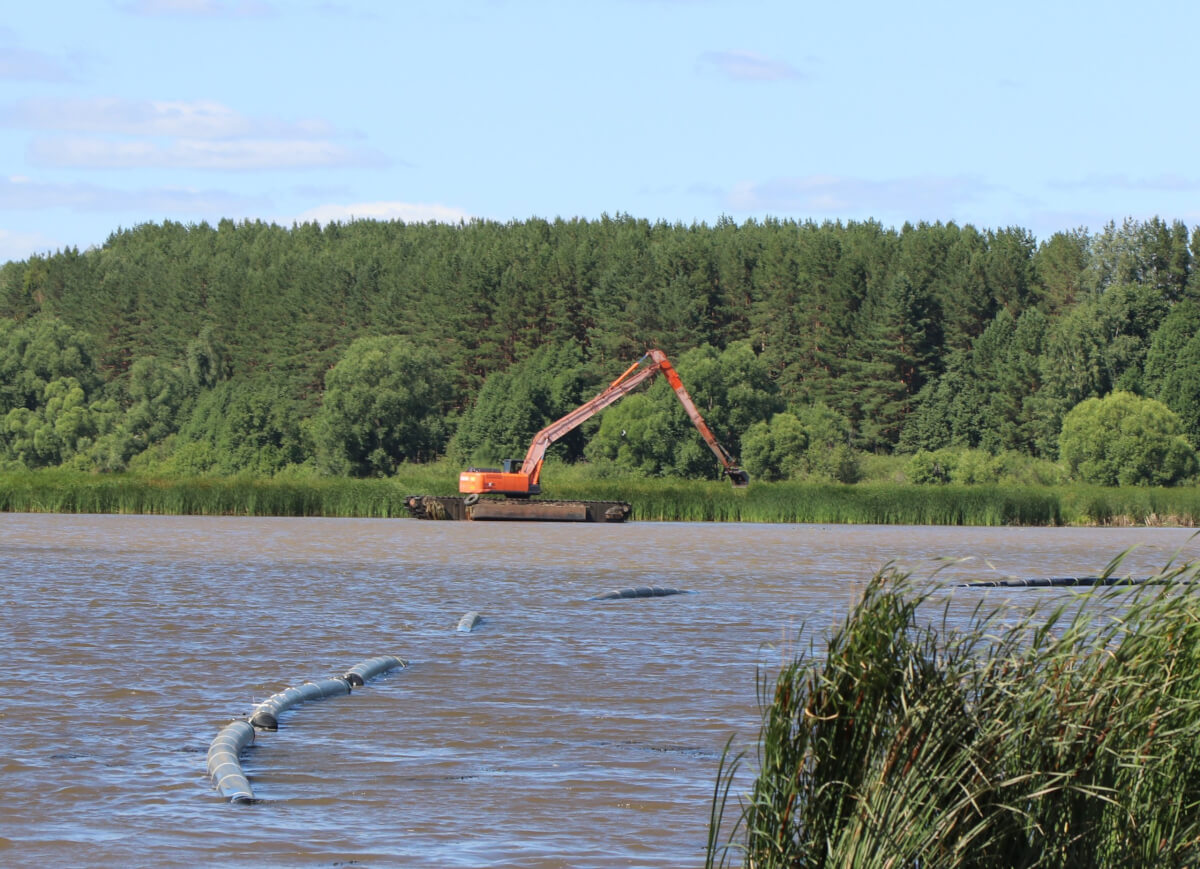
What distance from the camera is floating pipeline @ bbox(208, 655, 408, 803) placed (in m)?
10.8

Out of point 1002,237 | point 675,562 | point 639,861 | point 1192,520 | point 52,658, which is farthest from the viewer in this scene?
point 1002,237

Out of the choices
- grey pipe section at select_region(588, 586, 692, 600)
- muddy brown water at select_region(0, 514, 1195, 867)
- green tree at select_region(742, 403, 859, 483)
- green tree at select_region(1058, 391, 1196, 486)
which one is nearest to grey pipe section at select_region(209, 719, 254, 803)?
muddy brown water at select_region(0, 514, 1195, 867)

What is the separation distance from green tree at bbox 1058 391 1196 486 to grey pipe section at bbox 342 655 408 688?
7819cm

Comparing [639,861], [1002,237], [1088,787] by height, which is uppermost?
[1002,237]

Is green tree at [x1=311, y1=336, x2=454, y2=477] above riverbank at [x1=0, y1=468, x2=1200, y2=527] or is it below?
above

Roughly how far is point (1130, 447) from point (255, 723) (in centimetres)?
8278

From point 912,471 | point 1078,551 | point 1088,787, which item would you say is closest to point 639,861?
point 1088,787

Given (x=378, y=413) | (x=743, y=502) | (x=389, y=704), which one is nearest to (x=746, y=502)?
(x=743, y=502)

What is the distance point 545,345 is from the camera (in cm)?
11512

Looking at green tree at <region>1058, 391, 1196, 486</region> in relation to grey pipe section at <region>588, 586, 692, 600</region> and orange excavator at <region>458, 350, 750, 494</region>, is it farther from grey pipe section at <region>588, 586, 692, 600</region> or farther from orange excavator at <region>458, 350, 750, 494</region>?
grey pipe section at <region>588, 586, 692, 600</region>

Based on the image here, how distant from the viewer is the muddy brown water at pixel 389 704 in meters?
9.84

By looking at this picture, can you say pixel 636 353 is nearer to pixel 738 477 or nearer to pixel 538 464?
pixel 538 464

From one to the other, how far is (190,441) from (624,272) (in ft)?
112

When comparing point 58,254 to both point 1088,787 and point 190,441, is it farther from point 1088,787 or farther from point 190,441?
point 1088,787
